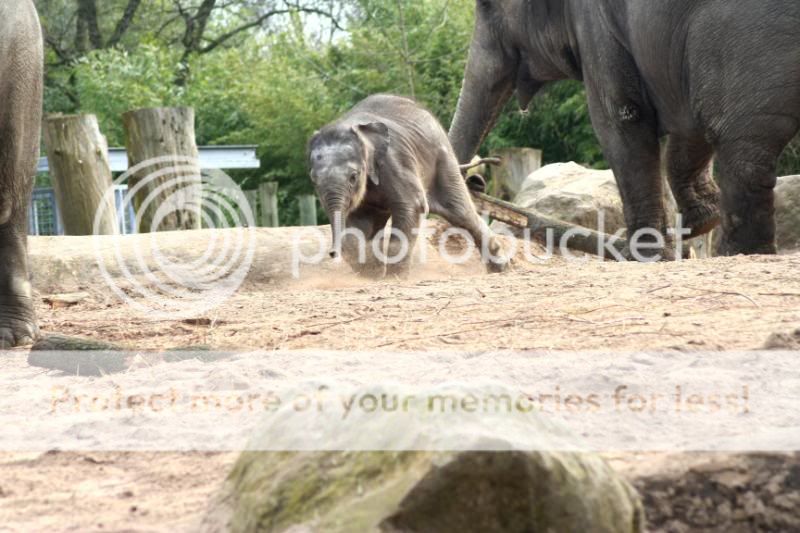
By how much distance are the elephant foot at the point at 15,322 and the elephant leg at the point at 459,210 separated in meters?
3.99

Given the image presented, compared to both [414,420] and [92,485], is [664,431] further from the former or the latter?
[92,485]

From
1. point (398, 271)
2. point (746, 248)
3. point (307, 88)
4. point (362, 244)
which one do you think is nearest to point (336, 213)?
point (362, 244)

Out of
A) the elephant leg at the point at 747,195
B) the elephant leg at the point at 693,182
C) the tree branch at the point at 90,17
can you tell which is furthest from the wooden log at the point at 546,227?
the tree branch at the point at 90,17

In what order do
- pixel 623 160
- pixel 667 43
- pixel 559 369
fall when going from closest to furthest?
pixel 559 369
pixel 667 43
pixel 623 160

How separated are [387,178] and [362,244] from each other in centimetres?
52

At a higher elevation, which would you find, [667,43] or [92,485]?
[667,43]

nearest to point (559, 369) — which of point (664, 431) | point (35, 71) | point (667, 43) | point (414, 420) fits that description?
point (664, 431)

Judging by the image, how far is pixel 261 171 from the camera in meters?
22.8

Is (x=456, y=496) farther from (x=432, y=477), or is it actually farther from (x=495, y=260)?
(x=495, y=260)

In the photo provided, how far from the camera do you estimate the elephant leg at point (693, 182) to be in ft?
29.8

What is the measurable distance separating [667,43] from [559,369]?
13.2ft

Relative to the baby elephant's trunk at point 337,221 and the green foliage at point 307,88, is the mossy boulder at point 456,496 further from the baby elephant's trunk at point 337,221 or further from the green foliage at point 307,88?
the green foliage at point 307,88

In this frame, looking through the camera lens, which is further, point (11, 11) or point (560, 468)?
point (11, 11)

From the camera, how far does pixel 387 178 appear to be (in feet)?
29.0
